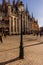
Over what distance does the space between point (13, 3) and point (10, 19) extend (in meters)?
16.0

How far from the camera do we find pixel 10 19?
72.8 m

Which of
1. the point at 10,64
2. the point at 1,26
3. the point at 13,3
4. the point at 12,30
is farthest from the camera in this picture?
the point at 13,3

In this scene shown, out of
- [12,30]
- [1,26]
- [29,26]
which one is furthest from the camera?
[29,26]

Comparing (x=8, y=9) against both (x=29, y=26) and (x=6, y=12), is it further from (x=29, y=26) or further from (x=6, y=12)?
(x=29, y=26)

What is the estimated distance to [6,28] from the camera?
7019cm

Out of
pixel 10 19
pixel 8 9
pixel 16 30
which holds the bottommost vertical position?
pixel 16 30

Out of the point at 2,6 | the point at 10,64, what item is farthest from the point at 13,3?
the point at 10,64

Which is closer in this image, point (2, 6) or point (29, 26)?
point (2, 6)

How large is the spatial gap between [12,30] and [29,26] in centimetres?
2515

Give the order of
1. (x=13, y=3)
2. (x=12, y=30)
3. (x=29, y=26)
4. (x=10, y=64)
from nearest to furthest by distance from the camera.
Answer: (x=10, y=64) → (x=12, y=30) → (x=13, y=3) → (x=29, y=26)

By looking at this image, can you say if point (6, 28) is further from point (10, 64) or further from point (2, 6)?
point (10, 64)

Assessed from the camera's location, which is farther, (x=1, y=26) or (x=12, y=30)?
(x=12, y=30)

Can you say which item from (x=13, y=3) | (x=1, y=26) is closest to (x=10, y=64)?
(x=1, y=26)

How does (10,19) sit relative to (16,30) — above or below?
above
